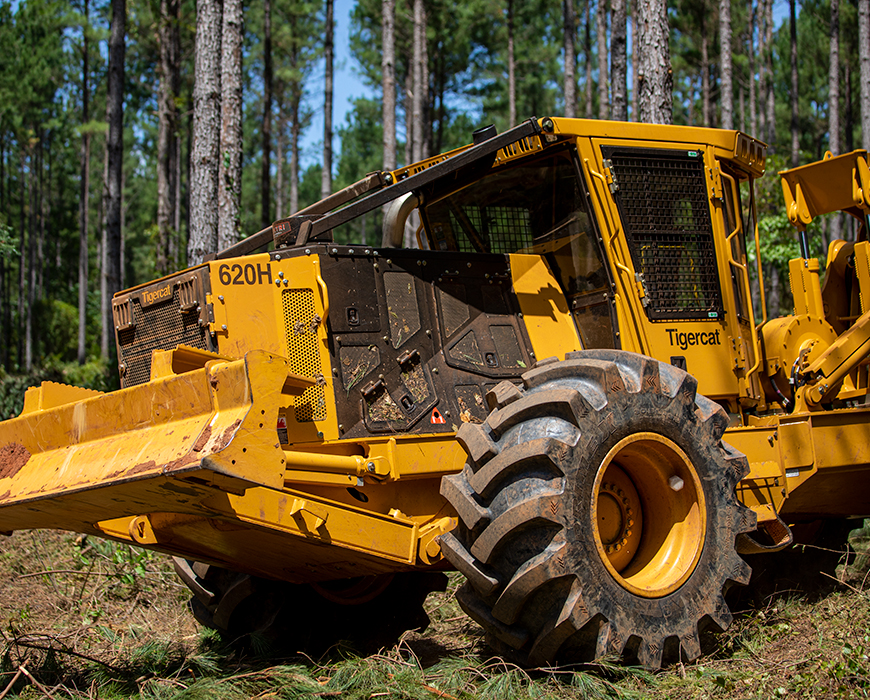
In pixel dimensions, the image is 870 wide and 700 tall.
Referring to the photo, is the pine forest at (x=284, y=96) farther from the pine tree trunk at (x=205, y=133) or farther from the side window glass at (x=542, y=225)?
the side window glass at (x=542, y=225)

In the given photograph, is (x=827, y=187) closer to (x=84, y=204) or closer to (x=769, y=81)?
(x=769, y=81)

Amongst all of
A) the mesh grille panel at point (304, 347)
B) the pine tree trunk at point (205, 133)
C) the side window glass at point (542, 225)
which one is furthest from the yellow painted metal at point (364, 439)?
the pine tree trunk at point (205, 133)

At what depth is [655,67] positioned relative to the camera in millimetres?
9297

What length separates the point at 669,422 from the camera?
174 inches

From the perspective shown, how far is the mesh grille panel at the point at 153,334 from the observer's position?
4.63 m

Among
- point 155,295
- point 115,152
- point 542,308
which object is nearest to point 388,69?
point 115,152

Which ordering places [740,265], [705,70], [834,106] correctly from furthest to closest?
[705,70] < [834,106] < [740,265]

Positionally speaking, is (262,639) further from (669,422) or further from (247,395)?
(669,422)

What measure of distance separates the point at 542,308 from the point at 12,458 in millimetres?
3243

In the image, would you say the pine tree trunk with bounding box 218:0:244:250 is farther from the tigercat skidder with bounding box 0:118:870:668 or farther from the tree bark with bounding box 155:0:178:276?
the tree bark with bounding box 155:0:178:276

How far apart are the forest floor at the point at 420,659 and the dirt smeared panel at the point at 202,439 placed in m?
1.38

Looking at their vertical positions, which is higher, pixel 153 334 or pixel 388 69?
pixel 388 69

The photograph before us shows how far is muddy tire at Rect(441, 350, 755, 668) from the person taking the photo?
154 inches

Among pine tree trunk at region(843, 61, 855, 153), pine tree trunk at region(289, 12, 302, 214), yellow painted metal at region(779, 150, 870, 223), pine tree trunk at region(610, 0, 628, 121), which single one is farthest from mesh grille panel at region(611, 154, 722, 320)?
pine tree trunk at region(289, 12, 302, 214)
